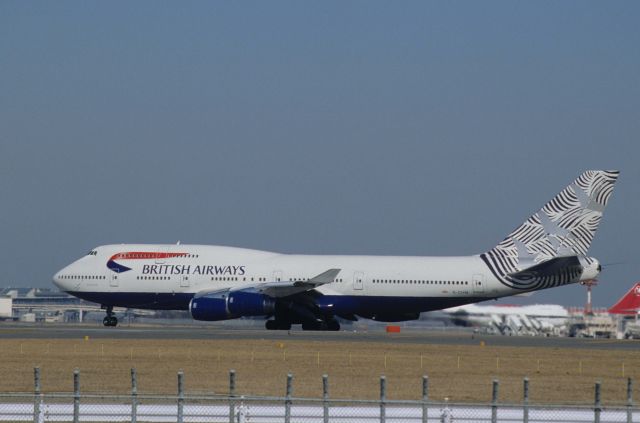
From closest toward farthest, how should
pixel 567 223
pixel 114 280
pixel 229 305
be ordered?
pixel 229 305
pixel 567 223
pixel 114 280

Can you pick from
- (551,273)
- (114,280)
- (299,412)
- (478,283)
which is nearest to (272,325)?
(114,280)

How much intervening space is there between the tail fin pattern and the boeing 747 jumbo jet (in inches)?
2.2

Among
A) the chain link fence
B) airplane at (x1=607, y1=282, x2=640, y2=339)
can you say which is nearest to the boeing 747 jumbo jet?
airplane at (x1=607, y1=282, x2=640, y2=339)

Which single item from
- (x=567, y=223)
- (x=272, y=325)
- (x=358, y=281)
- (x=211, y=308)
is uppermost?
(x=567, y=223)

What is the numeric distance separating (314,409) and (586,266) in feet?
146

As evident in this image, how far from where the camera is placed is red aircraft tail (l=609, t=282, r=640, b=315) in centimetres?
8269

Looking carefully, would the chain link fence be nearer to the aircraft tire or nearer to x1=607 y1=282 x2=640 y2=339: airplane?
the aircraft tire

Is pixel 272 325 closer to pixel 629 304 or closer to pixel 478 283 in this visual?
pixel 478 283

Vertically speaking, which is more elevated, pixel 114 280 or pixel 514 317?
pixel 114 280

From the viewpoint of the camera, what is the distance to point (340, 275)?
218ft

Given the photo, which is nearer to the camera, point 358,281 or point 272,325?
point 358,281

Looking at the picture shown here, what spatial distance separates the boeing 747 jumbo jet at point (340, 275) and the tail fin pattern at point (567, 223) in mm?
55

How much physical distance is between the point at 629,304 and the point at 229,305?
33.0 m

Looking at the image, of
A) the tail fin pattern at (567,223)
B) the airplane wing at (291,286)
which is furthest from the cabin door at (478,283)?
the airplane wing at (291,286)
